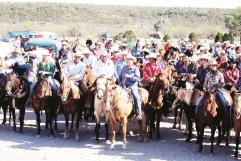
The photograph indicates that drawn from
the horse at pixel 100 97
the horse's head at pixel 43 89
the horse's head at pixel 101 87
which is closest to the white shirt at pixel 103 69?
the horse at pixel 100 97

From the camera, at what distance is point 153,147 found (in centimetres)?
1329

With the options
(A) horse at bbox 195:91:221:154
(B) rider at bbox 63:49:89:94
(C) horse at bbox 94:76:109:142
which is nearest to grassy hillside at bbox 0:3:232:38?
(B) rider at bbox 63:49:89:94

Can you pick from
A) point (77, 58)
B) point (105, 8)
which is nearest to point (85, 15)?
point (105, 8)

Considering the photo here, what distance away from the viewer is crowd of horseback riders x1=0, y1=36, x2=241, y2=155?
1269cm

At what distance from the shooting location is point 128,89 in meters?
13.4

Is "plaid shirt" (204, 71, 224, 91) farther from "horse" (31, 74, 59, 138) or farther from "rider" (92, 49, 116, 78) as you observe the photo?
"horse" (31, 74, 59, 138)

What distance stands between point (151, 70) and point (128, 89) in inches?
46.0

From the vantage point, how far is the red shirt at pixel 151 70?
14.1 meters

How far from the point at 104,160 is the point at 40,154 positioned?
1728mm

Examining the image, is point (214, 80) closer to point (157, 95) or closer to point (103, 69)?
point (157, 95)

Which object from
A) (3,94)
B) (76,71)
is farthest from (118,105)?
(3,94)

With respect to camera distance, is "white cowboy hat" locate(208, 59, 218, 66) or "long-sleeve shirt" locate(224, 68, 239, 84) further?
"long-sleeve shirt" locate(224, 68, 239, 84)

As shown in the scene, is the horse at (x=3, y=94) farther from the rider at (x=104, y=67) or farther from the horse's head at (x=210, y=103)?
the horse's head at (x=210, y=103)

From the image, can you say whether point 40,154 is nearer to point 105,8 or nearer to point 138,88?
point 138,88
